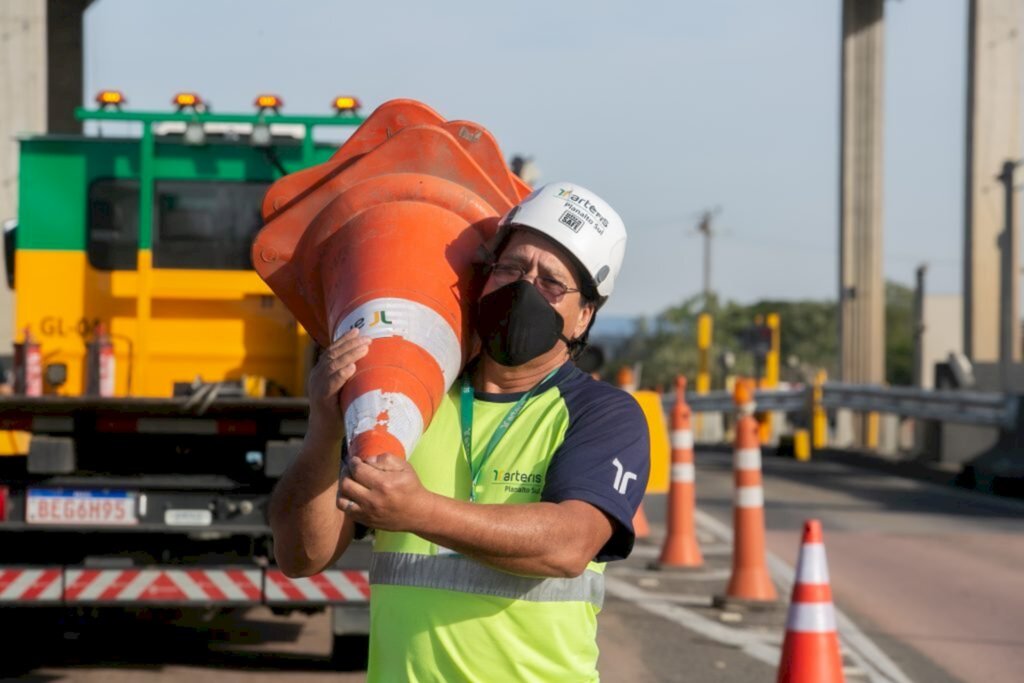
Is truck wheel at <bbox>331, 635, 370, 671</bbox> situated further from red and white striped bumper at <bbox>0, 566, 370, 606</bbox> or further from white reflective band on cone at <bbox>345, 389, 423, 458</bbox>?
white reflective band on cone at <bbox>345, 389, 423, 458</bbox>

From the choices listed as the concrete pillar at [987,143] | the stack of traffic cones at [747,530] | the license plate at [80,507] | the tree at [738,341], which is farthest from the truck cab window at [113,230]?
the tree at [738,341]

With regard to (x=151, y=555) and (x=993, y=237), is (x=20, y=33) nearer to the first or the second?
(x=151, y=555)

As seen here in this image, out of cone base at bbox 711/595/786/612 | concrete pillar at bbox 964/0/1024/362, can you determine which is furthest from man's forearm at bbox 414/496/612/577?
concrete pillar at bbox 964/0/1024/362

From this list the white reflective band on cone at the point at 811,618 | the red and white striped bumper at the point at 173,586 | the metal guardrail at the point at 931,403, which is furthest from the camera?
the metal guardrail at the point at 931,403

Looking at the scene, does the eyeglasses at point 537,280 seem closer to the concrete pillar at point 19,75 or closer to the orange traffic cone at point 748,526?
the orange traffic cone at point 748,526

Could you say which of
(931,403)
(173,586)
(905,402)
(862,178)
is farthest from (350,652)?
(862,178)

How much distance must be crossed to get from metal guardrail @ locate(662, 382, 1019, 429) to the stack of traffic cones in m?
13.0

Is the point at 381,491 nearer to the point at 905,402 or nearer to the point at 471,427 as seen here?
the point at 471,427

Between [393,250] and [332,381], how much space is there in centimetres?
45

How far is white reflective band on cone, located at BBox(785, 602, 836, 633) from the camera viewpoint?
21.5 ft

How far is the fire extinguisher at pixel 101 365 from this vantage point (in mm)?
10062

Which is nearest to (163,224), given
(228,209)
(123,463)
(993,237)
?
(228,209)

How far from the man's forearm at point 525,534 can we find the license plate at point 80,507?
6020 mm

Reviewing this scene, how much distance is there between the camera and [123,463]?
9.30 m
